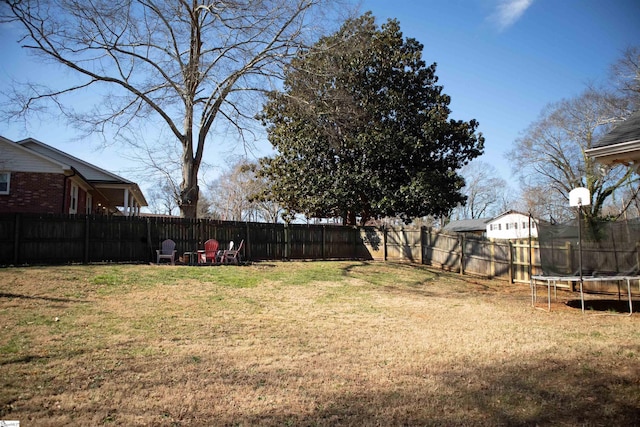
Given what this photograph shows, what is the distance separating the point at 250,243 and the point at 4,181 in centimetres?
1030

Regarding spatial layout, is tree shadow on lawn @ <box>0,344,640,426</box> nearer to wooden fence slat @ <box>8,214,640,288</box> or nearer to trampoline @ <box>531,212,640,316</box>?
trampoline @ <box>531,212,640,316</box>

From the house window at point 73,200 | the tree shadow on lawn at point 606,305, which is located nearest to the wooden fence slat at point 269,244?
the tree shadow on lawn at point 606,305

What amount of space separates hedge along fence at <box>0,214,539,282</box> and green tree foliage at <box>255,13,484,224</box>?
206 centimetres

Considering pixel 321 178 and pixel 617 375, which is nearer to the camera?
pixel 617 375

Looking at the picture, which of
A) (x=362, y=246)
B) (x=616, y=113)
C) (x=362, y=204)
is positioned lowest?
(x=362, y=246)

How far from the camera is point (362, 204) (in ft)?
73.0

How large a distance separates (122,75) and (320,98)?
25.9 ft

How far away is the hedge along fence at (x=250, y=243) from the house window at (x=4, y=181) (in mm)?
5708

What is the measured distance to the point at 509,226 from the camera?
51594mm

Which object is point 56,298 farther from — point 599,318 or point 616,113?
point 616,113

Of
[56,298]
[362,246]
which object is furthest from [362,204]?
[56,298]

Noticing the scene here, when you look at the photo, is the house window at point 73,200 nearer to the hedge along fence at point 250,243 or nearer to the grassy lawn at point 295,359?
the hedge along fence at point 250,243

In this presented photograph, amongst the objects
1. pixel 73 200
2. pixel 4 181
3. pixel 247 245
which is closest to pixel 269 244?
pixel 247 245

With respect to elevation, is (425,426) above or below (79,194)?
below
